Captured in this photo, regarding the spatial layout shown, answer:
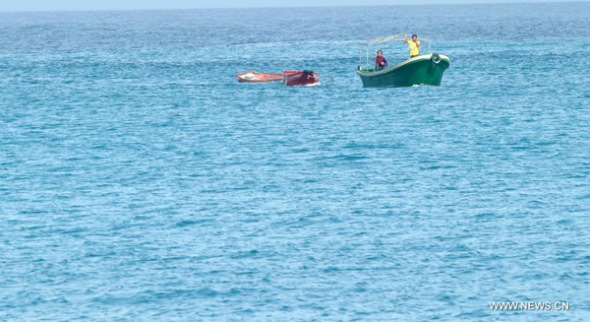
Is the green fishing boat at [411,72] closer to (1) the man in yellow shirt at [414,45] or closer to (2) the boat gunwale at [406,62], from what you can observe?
(2) the boat gunwale at [406,62]

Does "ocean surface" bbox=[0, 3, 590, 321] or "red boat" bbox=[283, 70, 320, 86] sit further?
"red boat" bbox=[283, 70, 320, 86]

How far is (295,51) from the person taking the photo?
360 ft

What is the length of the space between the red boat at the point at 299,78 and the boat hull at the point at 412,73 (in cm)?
483

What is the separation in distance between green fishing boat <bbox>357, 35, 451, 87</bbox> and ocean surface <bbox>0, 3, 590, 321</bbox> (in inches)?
30.8

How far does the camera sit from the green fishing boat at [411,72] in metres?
59.4

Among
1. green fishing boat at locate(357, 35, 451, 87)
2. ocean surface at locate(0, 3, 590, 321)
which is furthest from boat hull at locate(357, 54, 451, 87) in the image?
ocean surface at locate(0, 3, 590, 321)

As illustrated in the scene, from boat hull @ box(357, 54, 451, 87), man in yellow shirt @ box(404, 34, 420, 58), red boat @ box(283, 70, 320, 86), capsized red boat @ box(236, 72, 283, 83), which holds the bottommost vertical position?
capsized red boat @ box(236, 72, 283, 83)

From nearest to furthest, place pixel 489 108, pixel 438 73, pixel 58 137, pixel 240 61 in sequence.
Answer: pixel 58 137 → pixel 489 108 → pixel 438 73 → pixel 240 61

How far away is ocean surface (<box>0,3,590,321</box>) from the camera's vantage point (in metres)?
23.4

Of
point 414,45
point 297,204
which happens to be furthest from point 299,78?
point 297,204

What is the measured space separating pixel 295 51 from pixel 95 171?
7218cm

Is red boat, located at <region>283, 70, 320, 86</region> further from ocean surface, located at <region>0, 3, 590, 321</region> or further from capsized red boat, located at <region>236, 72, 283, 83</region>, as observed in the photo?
capsized red boat, located at <region>236, 72, 283, 83</region>

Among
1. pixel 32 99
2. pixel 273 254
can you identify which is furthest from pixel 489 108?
pixel 273 254

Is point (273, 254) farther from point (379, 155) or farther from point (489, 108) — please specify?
point (489, 108)
